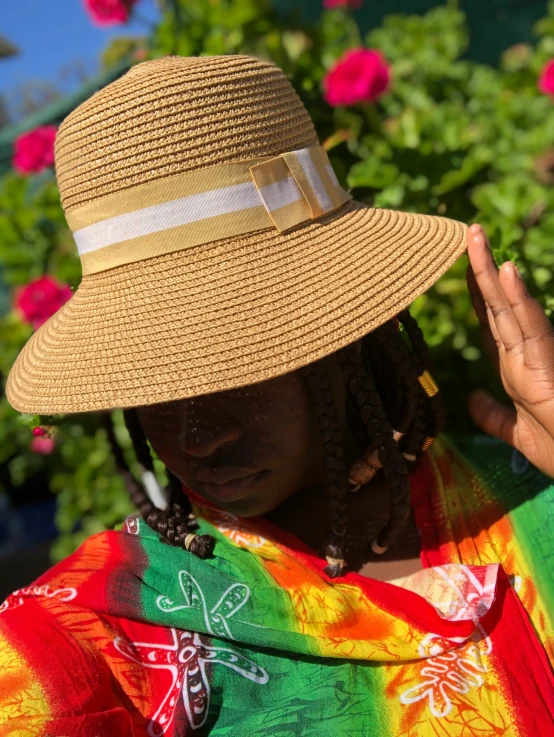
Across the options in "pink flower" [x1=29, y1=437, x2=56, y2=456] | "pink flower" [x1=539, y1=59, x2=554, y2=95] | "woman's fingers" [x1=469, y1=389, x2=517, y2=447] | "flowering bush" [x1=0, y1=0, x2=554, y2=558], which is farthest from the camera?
"pink flower" [x1=539, y1=59, x2=554, y2=95]

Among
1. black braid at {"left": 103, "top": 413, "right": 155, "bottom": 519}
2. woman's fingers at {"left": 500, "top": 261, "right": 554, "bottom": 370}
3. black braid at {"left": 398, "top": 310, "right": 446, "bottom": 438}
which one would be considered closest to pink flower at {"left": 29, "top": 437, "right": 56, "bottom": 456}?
black braid at {"left": 103, "top": 413, "right": 155, "bottom": 519}

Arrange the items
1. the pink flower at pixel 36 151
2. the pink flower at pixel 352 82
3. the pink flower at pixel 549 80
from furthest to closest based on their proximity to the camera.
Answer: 1. the pink flower at pixel 549 80
2. the pink flower at pixel 36 151
3. the pink flower at pixel 352 82

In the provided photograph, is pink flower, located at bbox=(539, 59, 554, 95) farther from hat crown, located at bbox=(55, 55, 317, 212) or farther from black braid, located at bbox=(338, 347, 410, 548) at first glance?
black braid, located at bbox=(338, 347, 410, 548)

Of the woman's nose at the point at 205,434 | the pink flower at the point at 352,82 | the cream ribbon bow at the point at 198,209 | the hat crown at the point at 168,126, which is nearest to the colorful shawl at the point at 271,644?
the woman's nose at the point at 205,434

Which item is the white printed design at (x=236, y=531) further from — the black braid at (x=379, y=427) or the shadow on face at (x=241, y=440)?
the black braid at (x=379, y=427)

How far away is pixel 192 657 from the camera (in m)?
1.21

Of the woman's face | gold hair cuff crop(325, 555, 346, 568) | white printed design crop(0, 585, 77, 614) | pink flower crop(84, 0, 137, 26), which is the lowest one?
gold hair cuff crop(325, 555, 346, 568)

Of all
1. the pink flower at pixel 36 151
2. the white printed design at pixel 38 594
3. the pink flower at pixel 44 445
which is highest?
the pink flower at pixel 36 151

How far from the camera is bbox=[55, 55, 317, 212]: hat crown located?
1189 mm

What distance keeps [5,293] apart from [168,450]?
3.63m

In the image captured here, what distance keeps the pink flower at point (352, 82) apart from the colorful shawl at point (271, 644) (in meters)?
2.00

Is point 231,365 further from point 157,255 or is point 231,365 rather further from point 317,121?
point 317,121

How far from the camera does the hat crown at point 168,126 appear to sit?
1.19 m

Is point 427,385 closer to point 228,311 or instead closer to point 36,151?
point 228,311
